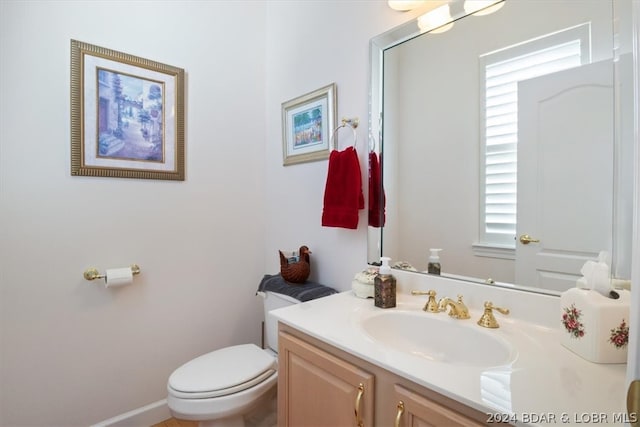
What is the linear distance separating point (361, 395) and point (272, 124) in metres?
1.62

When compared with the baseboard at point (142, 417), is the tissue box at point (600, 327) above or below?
above

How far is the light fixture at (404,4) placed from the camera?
1170mm

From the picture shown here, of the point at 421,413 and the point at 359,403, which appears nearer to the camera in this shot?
the point at 421,413

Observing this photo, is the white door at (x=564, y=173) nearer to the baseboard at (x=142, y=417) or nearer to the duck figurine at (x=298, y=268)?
the duck figurine at (x=298, y=268)

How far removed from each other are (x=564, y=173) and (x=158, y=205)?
1743mm

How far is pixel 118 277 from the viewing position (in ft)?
4.62

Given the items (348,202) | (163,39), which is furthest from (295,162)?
(163,39)

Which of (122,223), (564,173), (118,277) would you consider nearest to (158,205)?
(122,223)

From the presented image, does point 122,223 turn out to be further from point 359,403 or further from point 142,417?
point 359,403

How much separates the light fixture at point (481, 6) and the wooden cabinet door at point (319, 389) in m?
1.23

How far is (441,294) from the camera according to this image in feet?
3.71

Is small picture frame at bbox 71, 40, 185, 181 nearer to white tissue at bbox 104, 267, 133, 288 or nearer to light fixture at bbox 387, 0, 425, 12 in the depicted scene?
white tissue at bbox 104, 267, 133, 288

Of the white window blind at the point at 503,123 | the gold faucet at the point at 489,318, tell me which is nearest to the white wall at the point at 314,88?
the white window blind at the point at 503,123

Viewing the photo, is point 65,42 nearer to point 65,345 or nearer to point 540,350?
point 65,345
